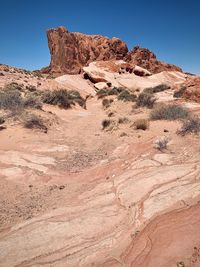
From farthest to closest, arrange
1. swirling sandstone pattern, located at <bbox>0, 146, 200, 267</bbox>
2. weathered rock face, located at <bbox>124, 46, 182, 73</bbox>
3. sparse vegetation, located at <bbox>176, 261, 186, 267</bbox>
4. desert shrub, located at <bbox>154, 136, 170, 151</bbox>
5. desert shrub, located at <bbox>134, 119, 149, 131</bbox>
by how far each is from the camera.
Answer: weathered rock face, located at <bbox>124, 46, 182, 73</bbox> < desert shrub, located at <bbox>134, 119, 149, 131</bbox> < desert shrub, located at <bbox>154, 136, 170, 151</bbox> < swirling sandstone pattern, located at <bbox>0, 146, 200, 267</bbox> < sparse vegetation, located at <bbox>176, 261, 186, 267</bbox>

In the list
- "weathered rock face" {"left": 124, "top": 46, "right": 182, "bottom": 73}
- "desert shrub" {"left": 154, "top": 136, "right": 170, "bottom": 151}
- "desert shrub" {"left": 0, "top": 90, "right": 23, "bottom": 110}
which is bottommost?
"desert shrub" {"left": 154, "top": 136, "right": 170, "bottom": 151}

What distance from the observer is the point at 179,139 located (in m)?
8.47

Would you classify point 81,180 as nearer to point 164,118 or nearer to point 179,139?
point 179,139

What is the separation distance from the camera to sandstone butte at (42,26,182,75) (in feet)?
153

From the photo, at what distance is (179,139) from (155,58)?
4461cm

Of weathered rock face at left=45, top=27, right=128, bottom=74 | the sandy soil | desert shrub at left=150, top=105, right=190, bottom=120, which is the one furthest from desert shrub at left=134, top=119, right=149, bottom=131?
weathered rock face at left=45, top=27, right=128, bottom=74

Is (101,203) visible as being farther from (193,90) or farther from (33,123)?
(193,90)

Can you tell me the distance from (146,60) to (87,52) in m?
11.2

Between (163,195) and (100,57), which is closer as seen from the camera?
(163,195)

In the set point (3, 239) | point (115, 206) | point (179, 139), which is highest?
point (179, 139)

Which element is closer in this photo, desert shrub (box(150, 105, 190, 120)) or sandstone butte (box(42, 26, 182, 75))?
desert shrub (box(150, 105, 190, 120))

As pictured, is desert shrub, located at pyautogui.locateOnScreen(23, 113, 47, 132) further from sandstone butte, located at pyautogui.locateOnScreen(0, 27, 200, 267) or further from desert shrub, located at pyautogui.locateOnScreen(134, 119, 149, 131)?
desert shrub, located at pyautogui.locateOnScreen(134, 119, 149, 131)

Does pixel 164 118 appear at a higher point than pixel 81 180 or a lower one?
higher

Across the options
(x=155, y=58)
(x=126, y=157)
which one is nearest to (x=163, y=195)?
(x=126, y=157)
